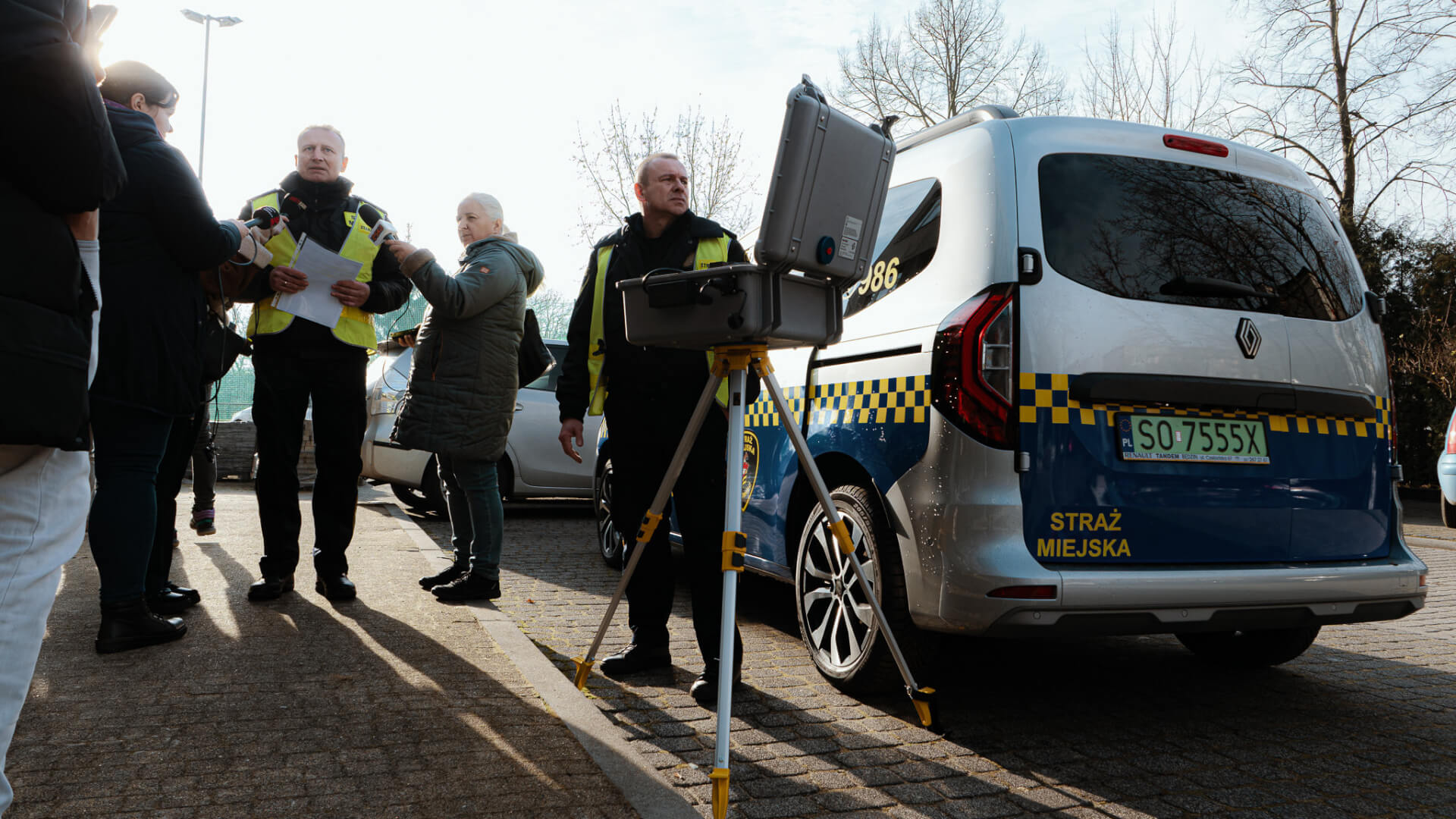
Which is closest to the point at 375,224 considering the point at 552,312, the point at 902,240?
the point at 902,240

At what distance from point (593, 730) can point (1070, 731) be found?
155cm

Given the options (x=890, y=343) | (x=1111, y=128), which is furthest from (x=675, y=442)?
(x=1111, y=128)

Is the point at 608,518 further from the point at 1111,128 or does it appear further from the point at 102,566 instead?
the point at 1111,128

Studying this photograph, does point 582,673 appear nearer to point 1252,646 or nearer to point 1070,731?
point 1070,731

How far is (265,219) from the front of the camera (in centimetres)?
441

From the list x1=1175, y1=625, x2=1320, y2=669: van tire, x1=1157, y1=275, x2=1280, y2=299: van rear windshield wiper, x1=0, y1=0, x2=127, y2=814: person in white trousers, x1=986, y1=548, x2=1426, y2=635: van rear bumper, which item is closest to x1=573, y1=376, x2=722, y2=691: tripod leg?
x1=986, y1=548, x2=1426, y2=635: van rear bumper

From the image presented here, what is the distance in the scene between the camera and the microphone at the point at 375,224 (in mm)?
4664

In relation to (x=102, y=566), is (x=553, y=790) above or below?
below

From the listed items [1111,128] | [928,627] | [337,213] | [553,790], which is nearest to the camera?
[553,790]

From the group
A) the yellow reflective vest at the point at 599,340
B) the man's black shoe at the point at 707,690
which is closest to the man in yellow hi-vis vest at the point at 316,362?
the yellow reflective vest at the point at 599,340

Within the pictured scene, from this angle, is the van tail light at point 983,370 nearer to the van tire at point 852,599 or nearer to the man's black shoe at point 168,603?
the van tire at point 852,599

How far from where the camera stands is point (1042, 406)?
3.12 metres

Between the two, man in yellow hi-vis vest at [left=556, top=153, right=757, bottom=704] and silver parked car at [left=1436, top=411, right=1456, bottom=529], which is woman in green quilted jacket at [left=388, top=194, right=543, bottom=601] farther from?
silver parked car at [left=1436, top=411, right=1456, bottom=529]

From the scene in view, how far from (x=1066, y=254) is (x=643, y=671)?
2138 mm
